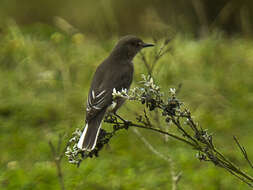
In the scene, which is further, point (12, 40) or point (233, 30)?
point (233, 30)

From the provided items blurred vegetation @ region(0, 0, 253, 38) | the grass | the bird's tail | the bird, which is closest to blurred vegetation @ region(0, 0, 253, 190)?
the grass

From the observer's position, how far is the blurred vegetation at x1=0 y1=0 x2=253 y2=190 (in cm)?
582

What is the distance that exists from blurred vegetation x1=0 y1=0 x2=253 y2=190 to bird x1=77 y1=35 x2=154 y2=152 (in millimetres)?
408

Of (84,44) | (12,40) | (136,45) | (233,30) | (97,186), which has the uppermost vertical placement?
(233,30)

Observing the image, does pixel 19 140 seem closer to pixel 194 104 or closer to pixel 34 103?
pixel 34 103

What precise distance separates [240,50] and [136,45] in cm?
384

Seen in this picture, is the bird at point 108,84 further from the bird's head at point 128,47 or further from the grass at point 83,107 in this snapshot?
the grass at point 83,107

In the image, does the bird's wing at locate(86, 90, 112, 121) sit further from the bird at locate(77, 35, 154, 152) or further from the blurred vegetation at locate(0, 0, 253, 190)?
the blurred vegetation at locate(0, 0, 253, 190)

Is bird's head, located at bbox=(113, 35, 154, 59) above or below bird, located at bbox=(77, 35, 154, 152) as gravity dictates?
above

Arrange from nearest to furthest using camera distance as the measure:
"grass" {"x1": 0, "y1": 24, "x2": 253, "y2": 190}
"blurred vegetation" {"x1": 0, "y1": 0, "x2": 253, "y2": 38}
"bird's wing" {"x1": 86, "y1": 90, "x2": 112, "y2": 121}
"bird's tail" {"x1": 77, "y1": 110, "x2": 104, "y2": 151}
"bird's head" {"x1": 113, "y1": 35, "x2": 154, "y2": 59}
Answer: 1. "bird's tail" {"x1": 77, "y1": 110, "x2": 104, "y2": 151}
2. "bird's wing" {"x1": 86, "y1": 90, "x2": 112, "y2": 121}
3. "grass" {"x1": 0, "y1": 24, "x2": 253, "y2": 190}
4. "bird's head" {"x1": 113, "y1": 35, "x2": 154, "y2": 59}
5. "blurred vegetation" {"x1": 0, "y1": 0, "x2": 253, "y2": 38}

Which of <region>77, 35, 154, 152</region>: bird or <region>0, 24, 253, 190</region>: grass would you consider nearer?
<region>77, 35, 154, 152</region>: bird

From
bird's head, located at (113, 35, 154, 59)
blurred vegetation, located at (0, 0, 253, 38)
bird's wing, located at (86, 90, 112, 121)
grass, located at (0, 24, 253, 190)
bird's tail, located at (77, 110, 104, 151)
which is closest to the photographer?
bird's tail, located at (77, 110, 104, 151)

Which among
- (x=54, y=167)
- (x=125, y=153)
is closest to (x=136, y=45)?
(x=125, y=153)

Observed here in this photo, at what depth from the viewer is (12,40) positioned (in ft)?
30.3
